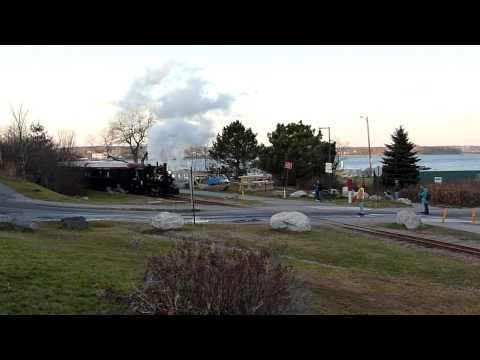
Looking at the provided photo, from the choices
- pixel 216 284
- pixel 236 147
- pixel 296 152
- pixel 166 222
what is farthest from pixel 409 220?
pixel 236 147

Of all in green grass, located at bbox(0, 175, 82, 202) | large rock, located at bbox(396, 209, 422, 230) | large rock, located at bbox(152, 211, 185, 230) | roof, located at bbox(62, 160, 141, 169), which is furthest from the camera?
roof, located at bbox(62, 160, 141, 169)

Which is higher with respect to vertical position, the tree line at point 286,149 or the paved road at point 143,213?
the tree line at point 286,149

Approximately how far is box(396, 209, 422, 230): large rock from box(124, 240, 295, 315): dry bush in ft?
56.5

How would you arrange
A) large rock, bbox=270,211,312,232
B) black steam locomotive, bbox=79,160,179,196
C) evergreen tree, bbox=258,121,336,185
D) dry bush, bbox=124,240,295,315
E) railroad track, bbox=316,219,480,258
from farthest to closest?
evergreen tree, bbox=258,121,336,185 → black steam locomotive, bbox=79,160,179,196 → large rock, bbox=270,211,312,232 → railroad track, bbox=316,219,480,258 → dry bush, bbox=124,240,295,315

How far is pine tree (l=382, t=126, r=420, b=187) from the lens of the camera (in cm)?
5150

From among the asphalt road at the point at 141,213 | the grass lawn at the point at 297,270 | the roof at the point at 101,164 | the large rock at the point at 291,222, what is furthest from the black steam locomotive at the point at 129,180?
the large rock at the point at 291,222

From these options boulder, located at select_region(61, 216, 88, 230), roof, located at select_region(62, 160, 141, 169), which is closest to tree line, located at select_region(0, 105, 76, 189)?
roof, located at select_region(62, 160, 141, 169)

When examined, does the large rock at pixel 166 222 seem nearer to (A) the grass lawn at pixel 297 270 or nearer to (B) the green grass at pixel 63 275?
(A) the grass lawn at pixel 297 270

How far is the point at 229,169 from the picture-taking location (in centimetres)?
6203

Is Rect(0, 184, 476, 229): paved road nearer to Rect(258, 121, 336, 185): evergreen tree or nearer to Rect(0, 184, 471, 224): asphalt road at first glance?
Rect(0, 184, 471, 224): asphalt road

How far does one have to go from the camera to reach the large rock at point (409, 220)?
21.7 meters

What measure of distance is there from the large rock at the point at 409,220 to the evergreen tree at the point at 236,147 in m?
38.2

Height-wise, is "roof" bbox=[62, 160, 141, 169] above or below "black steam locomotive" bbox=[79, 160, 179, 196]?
above
